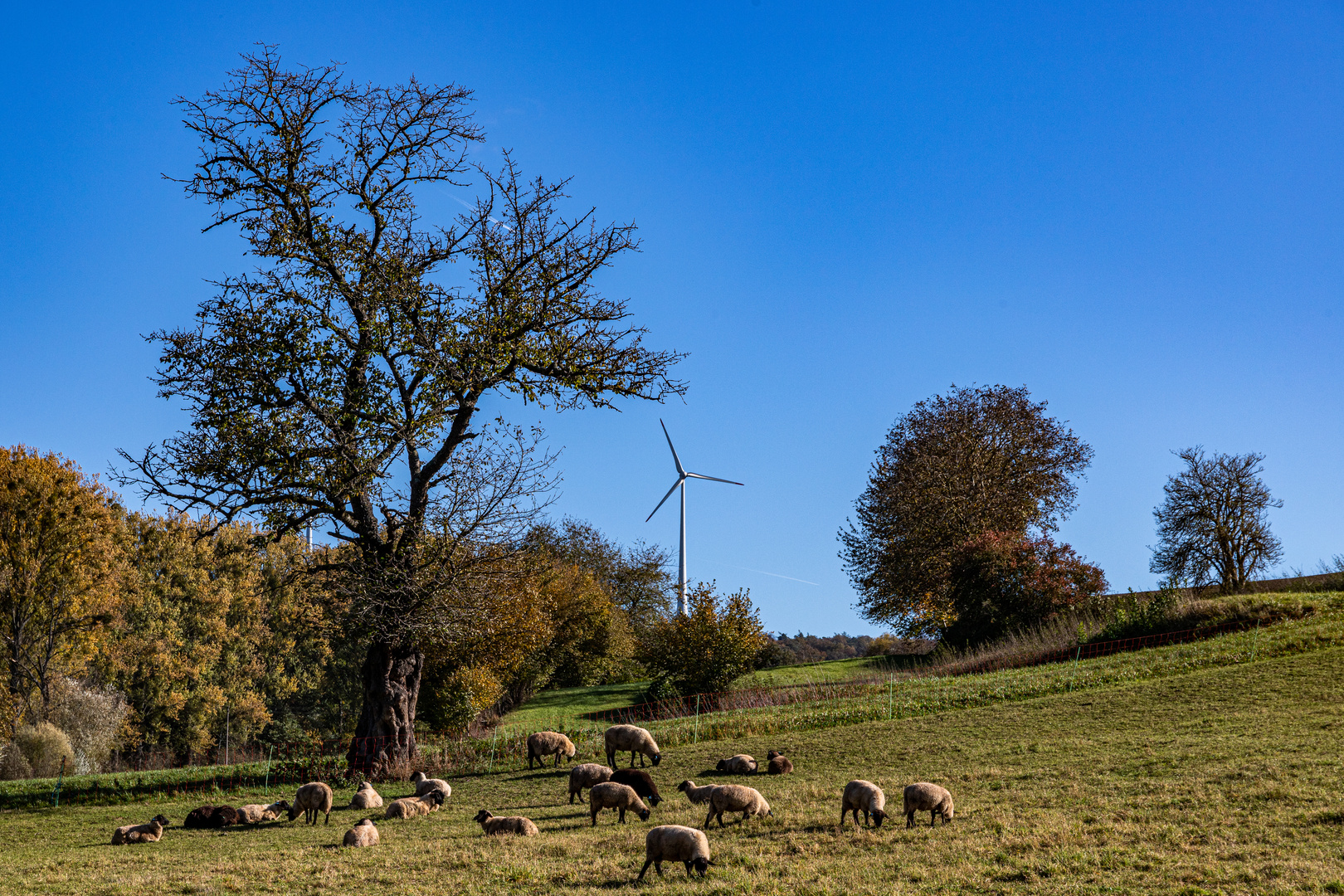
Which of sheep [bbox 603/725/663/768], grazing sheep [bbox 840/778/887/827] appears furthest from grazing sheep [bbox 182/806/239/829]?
grazing sheep [bbox 840/778/887/827]

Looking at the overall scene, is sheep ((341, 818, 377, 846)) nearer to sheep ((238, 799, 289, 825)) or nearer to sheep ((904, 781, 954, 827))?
sheep ((238, 799, 289, 825))

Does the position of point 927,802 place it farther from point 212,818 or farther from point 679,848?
point 212,818

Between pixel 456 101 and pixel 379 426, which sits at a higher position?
pixel 456 101

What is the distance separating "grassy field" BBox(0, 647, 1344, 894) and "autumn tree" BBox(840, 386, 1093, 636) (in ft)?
90.2

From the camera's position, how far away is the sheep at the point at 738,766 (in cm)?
1733

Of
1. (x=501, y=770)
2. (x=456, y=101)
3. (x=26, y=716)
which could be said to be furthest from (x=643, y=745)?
(x=26, y=716)

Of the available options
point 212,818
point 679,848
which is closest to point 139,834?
point 212,818

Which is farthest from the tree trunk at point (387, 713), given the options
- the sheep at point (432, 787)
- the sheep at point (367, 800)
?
the sheep at point (367, 800)

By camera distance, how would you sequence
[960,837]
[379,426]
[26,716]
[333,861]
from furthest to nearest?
[26,716] < [379,426] < [333,861] < [960,837]

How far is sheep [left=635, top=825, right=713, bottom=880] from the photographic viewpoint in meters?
9.80

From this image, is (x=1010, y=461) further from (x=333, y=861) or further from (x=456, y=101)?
(x=333, y=861)

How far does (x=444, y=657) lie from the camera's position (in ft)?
116

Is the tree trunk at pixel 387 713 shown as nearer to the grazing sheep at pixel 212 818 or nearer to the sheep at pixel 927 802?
the grazing sheep at pixel 212 818

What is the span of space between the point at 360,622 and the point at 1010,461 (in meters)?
39.2
